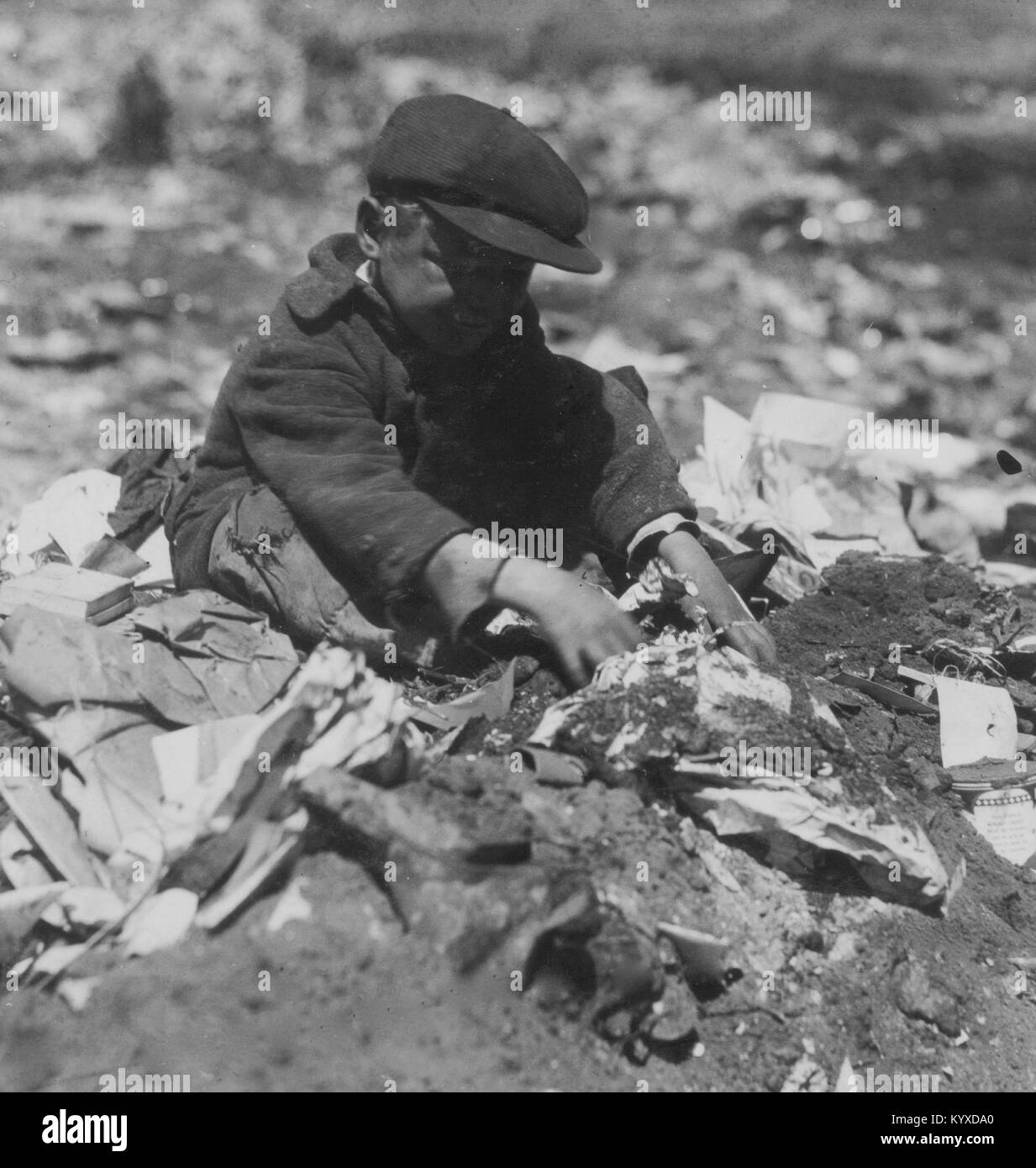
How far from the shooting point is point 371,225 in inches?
96.3

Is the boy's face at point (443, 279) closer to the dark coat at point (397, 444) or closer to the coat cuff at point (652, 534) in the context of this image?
the dark coat at point (397, 444)

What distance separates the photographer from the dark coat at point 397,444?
7.57 feet

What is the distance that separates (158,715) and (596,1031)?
103cm

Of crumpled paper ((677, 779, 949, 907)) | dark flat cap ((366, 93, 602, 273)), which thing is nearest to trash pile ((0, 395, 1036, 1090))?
crumpled paper ((677, 779, 949, 907))

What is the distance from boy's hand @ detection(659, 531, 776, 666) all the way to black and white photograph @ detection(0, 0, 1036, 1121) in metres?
0.01

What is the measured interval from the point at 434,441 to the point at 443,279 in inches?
15.5

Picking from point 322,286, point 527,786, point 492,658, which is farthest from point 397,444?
point 527,786

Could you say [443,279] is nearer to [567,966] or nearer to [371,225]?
[371,225]

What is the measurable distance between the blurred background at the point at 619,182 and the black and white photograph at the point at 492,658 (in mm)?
30

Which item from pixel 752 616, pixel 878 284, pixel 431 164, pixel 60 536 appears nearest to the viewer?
pixel 431 164

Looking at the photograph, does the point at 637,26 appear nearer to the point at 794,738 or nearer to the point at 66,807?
Answer: the point at 794,738

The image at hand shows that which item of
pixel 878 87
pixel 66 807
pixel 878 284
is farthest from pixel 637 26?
pixel 66 807

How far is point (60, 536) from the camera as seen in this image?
2932 mm

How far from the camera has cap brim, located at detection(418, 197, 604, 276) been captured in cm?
220
